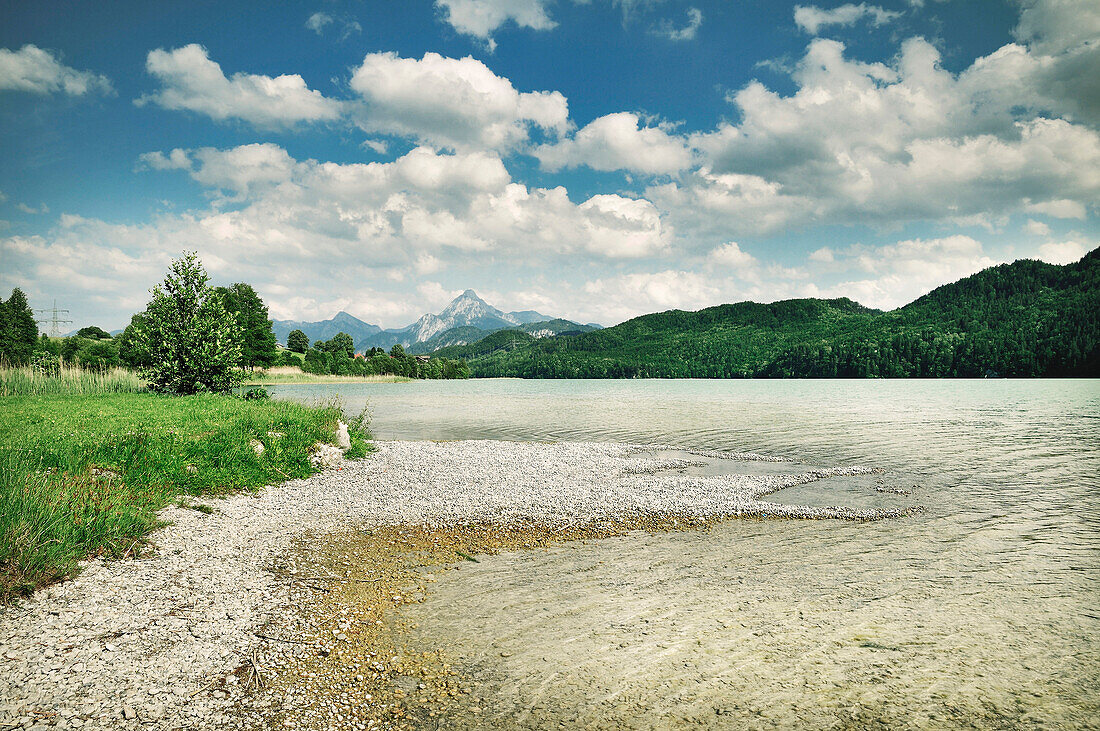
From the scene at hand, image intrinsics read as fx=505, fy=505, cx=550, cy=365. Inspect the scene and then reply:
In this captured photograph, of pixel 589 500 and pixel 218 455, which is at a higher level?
pixel 218 455

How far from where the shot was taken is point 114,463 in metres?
12.5

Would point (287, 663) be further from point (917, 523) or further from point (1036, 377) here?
point (1036, 377)

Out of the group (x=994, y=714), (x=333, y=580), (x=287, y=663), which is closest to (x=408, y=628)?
(x=287, y=663)

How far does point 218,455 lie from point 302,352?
508 ft

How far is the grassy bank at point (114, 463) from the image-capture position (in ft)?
25.2

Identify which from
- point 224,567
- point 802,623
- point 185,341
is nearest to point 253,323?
point 185,341

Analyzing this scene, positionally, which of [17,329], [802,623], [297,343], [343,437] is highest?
[297,343]

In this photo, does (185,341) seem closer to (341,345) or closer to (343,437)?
(343,437)

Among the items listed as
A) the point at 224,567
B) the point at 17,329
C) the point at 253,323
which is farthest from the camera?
the point at 253,323

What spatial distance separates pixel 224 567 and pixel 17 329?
71.2 m

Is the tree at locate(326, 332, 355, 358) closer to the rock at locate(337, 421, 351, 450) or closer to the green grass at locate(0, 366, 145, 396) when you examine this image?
the green grass at locate(0, 366, 145, 396)

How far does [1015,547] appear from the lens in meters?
12.1

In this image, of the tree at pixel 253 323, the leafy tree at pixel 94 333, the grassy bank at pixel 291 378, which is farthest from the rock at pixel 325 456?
the leafy tree at pixel 94 333

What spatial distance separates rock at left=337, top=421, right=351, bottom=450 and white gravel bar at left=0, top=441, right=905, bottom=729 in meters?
1.82
